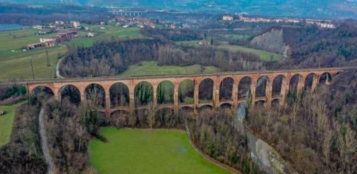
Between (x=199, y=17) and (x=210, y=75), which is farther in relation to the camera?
(x=199, y=17)

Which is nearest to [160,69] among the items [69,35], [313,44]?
[69,35]

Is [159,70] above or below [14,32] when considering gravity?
below

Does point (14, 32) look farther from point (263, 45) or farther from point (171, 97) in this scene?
point (263, 45)

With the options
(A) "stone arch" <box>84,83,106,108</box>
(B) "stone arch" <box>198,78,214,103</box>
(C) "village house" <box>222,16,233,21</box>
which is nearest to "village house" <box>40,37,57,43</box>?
(A) "stone arch" <box>84,83,106,108</box>

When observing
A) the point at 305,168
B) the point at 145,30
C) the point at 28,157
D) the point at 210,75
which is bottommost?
the point at 305,168

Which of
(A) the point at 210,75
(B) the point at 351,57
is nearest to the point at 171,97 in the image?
(A) the point at 210,75

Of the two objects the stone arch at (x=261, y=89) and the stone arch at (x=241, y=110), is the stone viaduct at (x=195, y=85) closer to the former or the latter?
the stone arch at (x=241, y=110)
